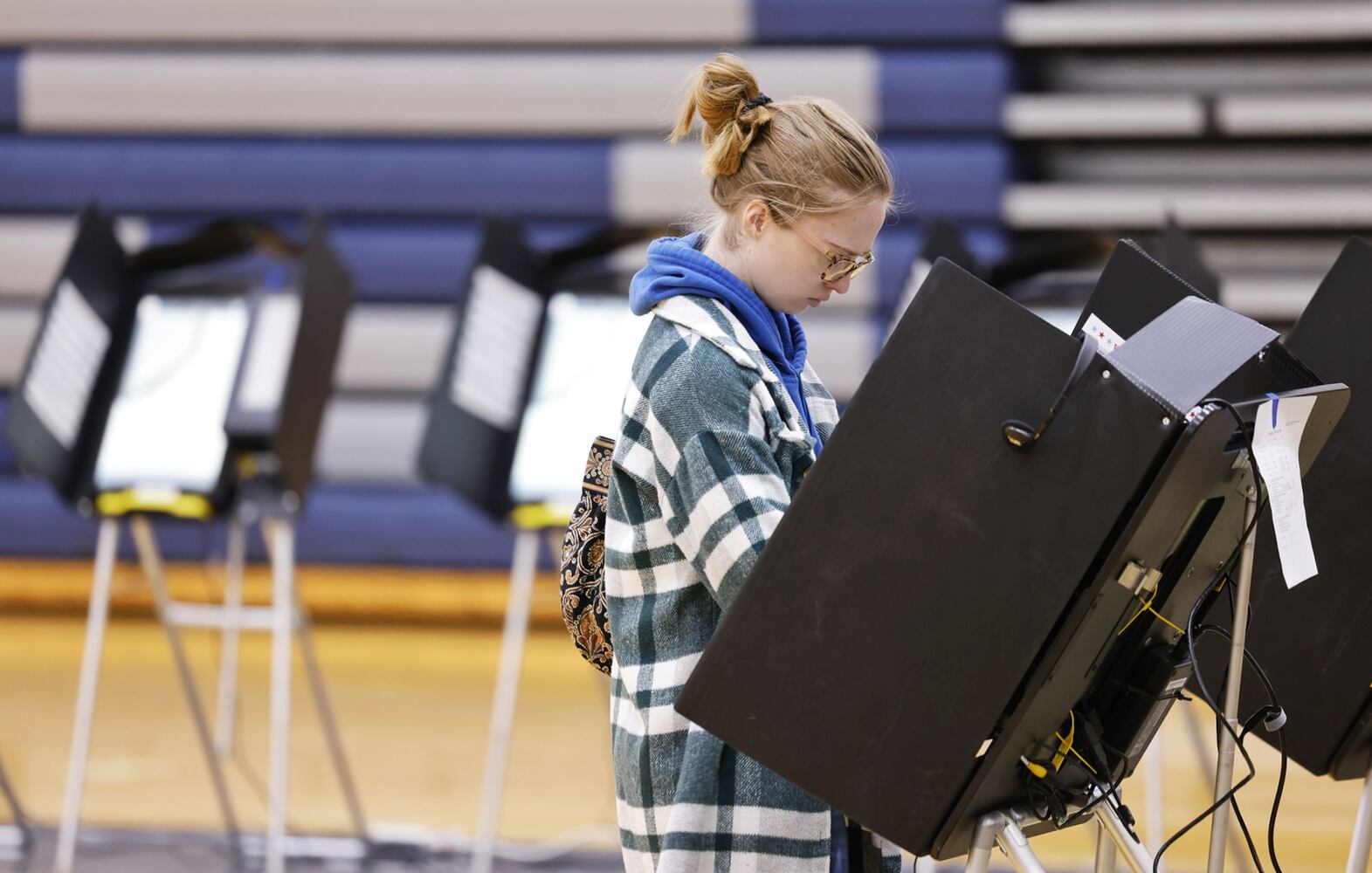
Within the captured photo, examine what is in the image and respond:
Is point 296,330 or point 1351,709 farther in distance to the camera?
point 296,330

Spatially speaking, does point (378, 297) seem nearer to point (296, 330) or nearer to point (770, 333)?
point (296, 330)

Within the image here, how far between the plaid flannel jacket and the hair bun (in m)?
0.16

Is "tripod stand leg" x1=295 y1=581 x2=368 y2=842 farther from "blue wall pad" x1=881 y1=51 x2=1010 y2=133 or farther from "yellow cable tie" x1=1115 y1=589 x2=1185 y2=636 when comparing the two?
"blue wall pad" x1=881 y1=51 x2=1010 y2=133

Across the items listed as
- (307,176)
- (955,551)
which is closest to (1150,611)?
(955,551)

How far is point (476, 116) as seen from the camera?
541 cm

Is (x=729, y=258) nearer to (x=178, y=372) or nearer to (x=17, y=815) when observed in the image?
(x=17, y=815)

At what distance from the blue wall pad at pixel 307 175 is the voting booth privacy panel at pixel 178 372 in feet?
6.01

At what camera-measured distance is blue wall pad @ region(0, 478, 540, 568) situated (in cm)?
533

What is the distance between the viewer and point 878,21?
5195 millimetres

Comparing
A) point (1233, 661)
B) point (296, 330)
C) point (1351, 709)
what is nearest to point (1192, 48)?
point (296, 330)

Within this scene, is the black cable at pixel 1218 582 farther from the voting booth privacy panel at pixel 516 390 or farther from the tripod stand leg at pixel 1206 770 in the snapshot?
the voting booth privacy panel at pixel 516 390

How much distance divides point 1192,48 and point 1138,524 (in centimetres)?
439

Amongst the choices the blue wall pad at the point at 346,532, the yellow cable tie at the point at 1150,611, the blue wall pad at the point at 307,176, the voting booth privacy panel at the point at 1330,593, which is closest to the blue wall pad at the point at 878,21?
the blue wall pad at the point at 307,176

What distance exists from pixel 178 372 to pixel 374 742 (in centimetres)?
117
